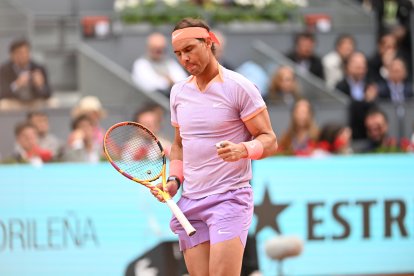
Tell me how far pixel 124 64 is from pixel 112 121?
2.11 m

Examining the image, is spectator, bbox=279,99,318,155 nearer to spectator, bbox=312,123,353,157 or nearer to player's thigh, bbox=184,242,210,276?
spectator, bbox=312,123,353,157

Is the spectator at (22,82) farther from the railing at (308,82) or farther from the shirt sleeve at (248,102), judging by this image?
the shirt sleeve at (248,102)

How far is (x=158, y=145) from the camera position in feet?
19.0

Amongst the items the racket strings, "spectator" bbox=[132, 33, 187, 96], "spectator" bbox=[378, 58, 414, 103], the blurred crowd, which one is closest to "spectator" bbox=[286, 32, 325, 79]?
the blurred crowd

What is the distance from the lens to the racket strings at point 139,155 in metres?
5.77

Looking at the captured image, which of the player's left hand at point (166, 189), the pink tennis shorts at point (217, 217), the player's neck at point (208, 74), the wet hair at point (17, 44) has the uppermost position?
the wet hair at point (17, 44)

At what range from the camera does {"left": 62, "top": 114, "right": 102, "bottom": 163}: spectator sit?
373 inches

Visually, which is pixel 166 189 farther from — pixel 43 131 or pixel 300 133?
pixel 43 131

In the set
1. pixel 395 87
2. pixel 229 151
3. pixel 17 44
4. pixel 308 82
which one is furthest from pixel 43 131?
pixel 229 151

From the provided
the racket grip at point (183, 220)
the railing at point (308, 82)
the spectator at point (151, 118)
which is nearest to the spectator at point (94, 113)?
the spectator at point (151, 118)

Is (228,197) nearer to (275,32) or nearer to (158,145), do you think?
(158,145)

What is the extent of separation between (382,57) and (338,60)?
0.57 meters

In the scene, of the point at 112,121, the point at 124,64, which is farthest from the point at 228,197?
the point at 124,64

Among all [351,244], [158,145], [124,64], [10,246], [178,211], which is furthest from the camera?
[124,64]
